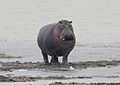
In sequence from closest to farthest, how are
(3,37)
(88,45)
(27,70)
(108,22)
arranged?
(27,70) < (88,45) < (3,37) < (108,22)

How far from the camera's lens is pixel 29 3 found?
3650 cm

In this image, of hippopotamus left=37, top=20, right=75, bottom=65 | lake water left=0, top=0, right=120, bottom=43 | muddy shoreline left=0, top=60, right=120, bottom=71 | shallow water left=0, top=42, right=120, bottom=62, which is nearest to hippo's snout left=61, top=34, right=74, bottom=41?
hippopotamus left=37, top=20, right=75, bottom=65

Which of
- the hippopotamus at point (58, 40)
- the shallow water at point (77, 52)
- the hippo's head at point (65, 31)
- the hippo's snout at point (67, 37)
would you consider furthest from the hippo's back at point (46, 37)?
the shallow water at point (77, 52)

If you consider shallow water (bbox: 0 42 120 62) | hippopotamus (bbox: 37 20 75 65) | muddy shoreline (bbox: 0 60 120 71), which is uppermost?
hippopotamus (bbox: 37 20 75 65)

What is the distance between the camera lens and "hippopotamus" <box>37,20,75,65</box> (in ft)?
58.4

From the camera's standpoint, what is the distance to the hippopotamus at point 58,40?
17.8 metres

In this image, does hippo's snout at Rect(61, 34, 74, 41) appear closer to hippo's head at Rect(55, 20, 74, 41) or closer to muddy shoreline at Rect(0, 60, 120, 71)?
hippo's head at Rect(55, 20, 74, 41)

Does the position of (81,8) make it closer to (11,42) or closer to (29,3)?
(29,3)

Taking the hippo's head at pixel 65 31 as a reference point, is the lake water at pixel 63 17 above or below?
below

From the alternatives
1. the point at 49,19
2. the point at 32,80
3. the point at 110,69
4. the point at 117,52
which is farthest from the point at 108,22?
the point at 32,80

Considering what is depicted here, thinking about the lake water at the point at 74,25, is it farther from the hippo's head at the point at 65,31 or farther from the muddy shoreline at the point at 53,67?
the hippo's head at the point at 65,31

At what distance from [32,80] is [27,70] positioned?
2643 millimetres

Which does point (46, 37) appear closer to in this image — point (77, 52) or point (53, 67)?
point (53, 67)

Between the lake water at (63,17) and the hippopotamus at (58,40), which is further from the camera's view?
the lake water at (63,17)
